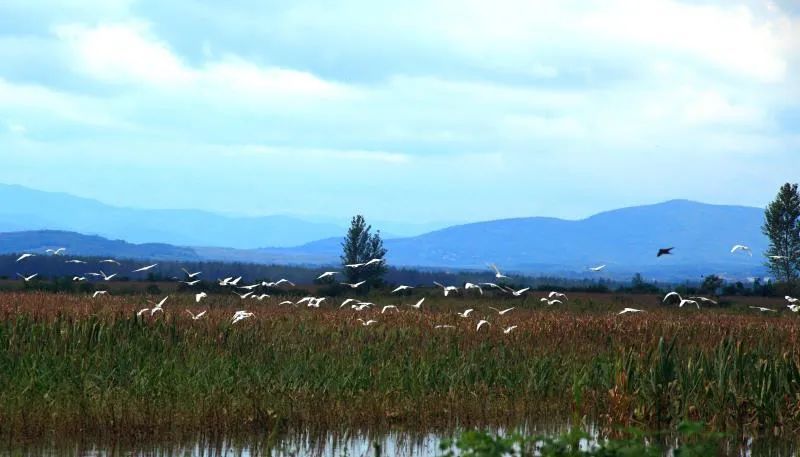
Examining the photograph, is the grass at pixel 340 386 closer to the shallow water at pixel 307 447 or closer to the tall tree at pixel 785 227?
the shallow water at pixel 307 447

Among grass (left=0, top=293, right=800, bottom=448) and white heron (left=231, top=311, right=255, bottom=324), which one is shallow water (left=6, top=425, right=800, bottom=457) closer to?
grass (left=0, top=293, right=800, bottom=448)

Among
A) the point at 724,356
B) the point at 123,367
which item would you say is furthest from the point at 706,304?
the point at 123,367

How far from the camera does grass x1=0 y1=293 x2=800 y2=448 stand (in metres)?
16.3

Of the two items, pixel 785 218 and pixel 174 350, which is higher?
pixel 785 218

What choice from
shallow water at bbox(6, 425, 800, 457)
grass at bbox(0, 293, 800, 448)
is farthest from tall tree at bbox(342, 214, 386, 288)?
shallow water at bbox(6, 425, 800, 457)

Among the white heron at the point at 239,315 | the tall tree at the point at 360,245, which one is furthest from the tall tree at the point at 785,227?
the white heron at the point at 239,315

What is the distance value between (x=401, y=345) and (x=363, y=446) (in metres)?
9.48

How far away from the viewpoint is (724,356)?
2012cm

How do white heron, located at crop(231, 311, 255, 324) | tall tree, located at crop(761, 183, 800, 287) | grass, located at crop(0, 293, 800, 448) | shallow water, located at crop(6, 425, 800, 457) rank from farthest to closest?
1. tall tree, located at crop(761, 183, 800, 287)
2. white heron, located at crop(231, 311, 255, 324)
3. grass, located at crop(0, 293, 800, 448)
4. shallow water, located at crop(6, 425, 800, 457)

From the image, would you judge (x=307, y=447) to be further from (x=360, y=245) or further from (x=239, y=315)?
(x=360, y=245)

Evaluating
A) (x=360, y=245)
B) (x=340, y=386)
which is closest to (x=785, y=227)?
(x=360, y=245)

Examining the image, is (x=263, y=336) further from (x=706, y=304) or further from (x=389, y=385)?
(x=706, y=304)

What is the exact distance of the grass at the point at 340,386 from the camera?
16.3 metres

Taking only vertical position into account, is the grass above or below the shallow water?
above
